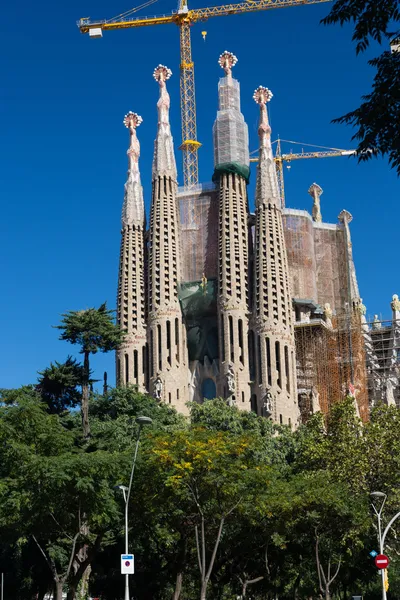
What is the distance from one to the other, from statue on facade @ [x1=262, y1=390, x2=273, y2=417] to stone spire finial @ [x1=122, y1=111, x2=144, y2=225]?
64.5ft

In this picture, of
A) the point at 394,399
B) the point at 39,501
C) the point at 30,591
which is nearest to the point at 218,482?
the point at 39,501

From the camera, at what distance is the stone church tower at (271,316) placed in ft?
245

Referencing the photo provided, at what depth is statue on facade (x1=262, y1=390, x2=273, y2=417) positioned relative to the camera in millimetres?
73619

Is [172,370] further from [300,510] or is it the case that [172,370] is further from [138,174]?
[300,510]

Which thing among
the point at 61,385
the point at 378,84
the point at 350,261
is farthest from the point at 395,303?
the point at 378,84

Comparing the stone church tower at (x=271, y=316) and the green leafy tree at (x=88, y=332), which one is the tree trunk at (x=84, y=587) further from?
the stone church tower at (x=271, y=316)

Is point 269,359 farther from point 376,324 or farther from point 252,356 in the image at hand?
point 376,324

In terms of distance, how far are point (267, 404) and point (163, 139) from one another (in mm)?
24993

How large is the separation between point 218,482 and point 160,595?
60.5 ft

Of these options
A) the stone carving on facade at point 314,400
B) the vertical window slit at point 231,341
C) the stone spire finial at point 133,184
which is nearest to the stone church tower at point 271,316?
the vertical window slit at point 231,341

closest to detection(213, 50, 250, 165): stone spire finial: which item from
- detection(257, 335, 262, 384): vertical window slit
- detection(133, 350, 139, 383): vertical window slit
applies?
detection(257, 335, 262, 384): vertical window slit

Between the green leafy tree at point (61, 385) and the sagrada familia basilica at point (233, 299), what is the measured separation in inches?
583

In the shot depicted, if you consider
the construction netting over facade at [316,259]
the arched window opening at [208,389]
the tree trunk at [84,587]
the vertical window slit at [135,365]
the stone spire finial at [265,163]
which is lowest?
the tree trunk at [84,587]

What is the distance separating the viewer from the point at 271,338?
249ft
